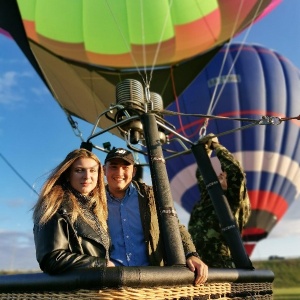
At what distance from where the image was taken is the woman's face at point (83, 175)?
1317mm

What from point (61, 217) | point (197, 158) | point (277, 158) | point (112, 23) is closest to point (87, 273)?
point (61, 217)

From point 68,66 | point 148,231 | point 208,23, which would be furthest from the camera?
point 208,23

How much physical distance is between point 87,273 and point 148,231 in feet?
1.55

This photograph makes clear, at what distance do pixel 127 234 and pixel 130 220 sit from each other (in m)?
0.06

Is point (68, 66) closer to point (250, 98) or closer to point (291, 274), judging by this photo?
point (250, 98)

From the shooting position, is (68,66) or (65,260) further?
(68,66)

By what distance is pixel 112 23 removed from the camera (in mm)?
5461

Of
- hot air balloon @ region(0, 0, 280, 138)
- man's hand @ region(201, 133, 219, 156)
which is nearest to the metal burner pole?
man's hand @ region(201, 133, 219, 156)

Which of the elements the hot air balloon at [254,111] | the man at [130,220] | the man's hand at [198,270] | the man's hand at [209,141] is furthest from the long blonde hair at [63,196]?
the hot air balloon at [254,111]

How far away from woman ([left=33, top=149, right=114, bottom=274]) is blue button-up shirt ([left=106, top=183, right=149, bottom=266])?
0.10 meters

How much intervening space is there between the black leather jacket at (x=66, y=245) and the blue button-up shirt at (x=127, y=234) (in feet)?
0.62

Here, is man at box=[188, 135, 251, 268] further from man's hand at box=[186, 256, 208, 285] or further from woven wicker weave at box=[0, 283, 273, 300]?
man's hand at box=[186, 256, 208, 285]

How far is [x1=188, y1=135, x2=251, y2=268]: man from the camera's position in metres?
2.33

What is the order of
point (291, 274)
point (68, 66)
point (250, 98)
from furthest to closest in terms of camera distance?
point (291, 274) < point (250, 98) < point (68, 66)
